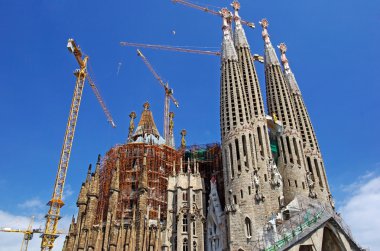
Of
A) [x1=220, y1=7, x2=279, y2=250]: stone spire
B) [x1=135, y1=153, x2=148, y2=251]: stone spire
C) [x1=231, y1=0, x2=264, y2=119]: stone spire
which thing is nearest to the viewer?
[x1=220, y1=7, x2=279, y2=250]: stone spire

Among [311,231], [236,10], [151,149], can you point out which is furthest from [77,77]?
[311,231]

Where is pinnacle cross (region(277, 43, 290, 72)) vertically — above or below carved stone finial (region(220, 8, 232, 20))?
below

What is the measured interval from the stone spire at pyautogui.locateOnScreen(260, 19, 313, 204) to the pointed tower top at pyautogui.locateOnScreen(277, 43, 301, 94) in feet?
5.25

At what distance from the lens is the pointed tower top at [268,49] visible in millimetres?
61244

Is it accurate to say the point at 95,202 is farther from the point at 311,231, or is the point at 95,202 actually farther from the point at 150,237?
the point at 311,231

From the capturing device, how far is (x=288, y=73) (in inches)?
2459

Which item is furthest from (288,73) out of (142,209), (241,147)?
(142,209)

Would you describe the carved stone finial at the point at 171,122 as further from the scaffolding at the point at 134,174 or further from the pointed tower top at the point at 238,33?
the pointed tower top at the point at 238,33

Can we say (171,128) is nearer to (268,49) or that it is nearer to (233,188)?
(268,49)

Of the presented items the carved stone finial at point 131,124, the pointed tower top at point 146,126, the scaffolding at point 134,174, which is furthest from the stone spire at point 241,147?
the carved stone finial at point 131,124

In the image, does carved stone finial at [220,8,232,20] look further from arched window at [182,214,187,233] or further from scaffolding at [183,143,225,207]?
arched window at [182,214,187,233]

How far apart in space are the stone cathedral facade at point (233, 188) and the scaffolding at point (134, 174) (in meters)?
0.16

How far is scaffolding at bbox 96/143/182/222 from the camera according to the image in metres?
52.1

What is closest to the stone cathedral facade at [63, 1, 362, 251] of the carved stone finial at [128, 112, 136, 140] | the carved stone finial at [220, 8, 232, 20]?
the carved stone finial at [220, 8, 232, 20]
